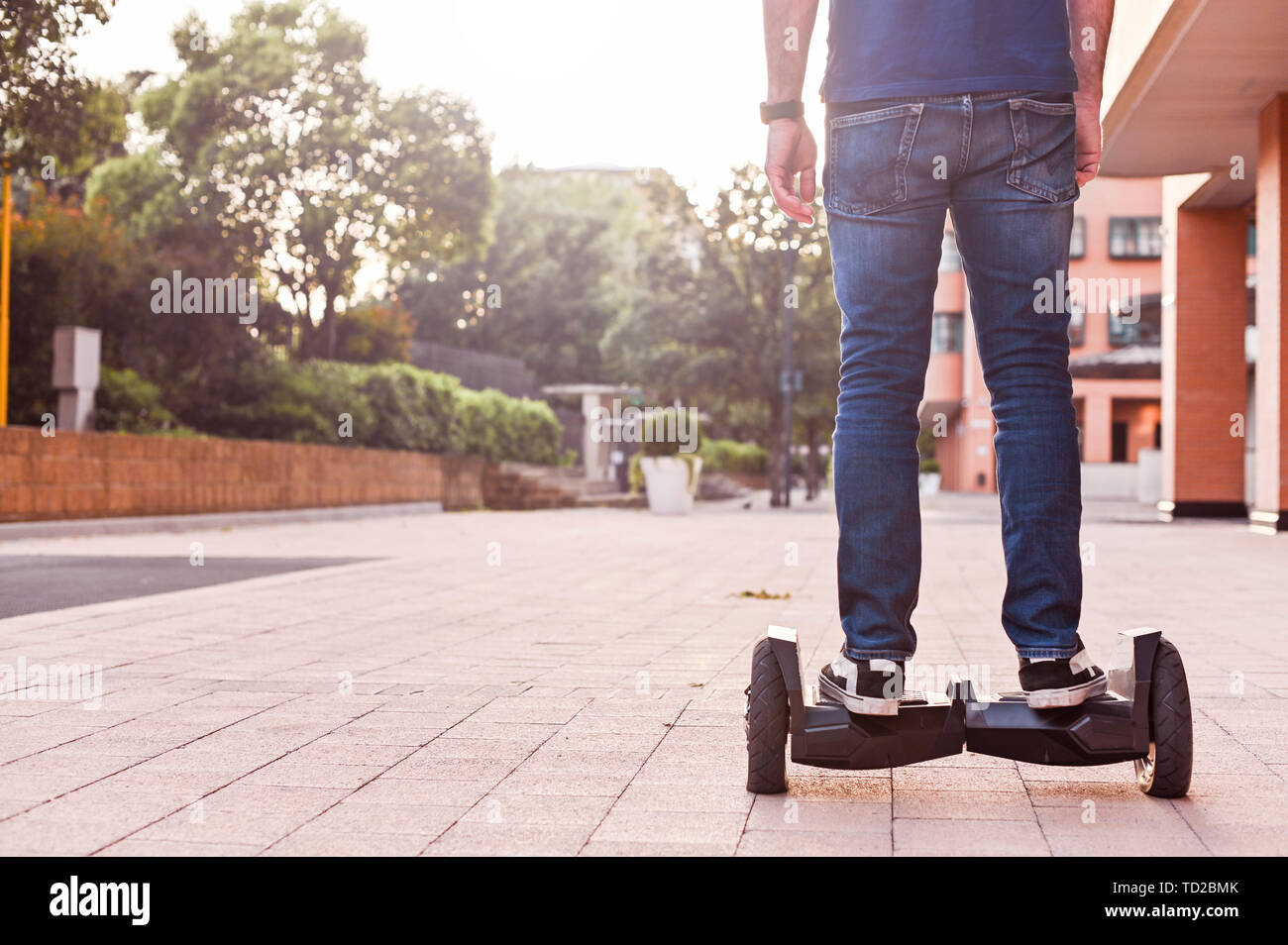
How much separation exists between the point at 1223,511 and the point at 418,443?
12.5 meters

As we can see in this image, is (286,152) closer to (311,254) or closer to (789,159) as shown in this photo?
(311,254)

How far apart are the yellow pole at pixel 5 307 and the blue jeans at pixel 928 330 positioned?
43.3 ft

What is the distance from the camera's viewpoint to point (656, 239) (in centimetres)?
2827

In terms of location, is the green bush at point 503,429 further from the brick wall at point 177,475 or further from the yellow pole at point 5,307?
the yellow pole at point 5,307

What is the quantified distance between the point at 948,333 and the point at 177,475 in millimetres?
35710

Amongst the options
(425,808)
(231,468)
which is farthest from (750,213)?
(425,808)

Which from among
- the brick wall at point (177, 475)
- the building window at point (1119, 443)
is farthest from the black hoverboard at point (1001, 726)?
the building window at point (1119, 443)

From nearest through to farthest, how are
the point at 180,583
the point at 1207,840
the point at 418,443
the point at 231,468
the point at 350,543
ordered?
the point at 1207,840
the point at 180,583
the point at 350,543
the point at 231,468
the point at 418,443

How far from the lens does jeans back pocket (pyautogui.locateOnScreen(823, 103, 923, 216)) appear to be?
259 centimetres

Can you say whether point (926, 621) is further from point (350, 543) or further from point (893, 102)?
point (350, 543)

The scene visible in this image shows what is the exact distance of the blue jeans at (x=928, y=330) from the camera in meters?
2.55

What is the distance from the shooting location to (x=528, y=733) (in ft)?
11.0

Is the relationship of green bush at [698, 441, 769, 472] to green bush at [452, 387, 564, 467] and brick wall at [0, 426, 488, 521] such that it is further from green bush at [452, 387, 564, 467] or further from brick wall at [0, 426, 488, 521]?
brick wall at [0, 426, 488, 521]

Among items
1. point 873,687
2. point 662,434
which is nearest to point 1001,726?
point 873,687
